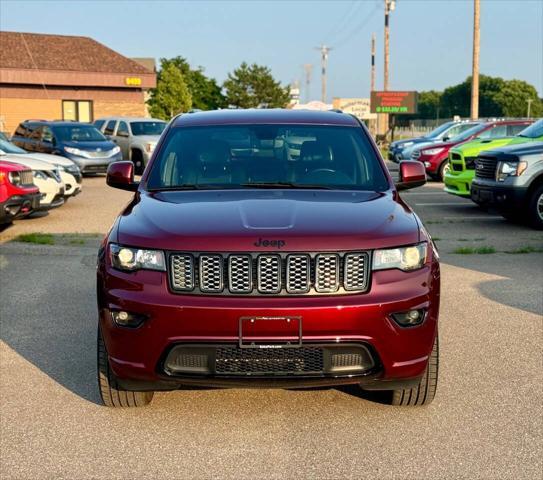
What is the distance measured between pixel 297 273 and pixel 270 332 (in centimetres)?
33

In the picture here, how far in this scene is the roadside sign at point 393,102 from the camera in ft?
185

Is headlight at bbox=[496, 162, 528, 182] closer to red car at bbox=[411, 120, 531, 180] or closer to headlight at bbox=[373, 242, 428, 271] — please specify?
red car at bbox=[411, 120, 531, 180]

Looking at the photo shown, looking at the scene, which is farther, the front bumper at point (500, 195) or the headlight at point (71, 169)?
the headlight at point (71, 169)

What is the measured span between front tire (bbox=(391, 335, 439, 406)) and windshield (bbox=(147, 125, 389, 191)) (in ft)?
4.12

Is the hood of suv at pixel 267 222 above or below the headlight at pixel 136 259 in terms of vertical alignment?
above

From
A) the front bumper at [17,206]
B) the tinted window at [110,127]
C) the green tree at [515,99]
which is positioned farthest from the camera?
the green tree at [515,99]

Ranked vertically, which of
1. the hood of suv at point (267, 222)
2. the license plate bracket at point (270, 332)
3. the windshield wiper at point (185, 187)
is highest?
the windshield wiper at point (185, 187)

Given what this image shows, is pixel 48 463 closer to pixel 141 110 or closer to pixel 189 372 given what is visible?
pixel 189 372

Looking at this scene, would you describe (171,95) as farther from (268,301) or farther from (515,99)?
(515,99)

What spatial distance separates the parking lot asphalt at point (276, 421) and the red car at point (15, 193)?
5.26 m

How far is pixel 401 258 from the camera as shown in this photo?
435 centimetres

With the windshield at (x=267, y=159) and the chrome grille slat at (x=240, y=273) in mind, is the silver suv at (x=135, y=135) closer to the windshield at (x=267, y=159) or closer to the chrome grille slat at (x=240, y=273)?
the windshield at (x=267, y=159)

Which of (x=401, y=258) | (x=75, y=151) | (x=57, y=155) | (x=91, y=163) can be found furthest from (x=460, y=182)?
(x=401, y=258)

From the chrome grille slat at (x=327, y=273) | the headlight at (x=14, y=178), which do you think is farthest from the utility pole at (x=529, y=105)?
the chrome grille slat at (x=327, y=273)
